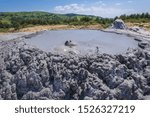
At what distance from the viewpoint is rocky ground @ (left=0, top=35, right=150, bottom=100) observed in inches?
278

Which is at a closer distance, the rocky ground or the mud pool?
the rocky ground

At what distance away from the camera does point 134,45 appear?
27.1ft

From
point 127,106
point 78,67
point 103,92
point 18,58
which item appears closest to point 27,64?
point 18,58

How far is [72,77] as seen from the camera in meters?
7.22

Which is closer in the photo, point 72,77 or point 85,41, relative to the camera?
point 72,77

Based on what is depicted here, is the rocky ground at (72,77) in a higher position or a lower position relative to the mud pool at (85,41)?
lower

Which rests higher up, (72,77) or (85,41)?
(85,41)

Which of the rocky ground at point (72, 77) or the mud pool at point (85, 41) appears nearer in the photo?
the rocky ground at point (72, 77)

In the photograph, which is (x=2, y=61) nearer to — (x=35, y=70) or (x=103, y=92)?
(x=35, y=70)

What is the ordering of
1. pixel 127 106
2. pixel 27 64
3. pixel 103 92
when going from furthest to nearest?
pixel 27 64
pixel 103 92
pixel 127 106

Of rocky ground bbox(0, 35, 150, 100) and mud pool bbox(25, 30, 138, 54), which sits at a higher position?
mud pool bbox(25, 30, 138, 54)

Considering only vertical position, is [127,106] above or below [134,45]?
below

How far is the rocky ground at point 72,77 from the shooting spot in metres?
7.05

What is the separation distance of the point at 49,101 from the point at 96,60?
1.39m
